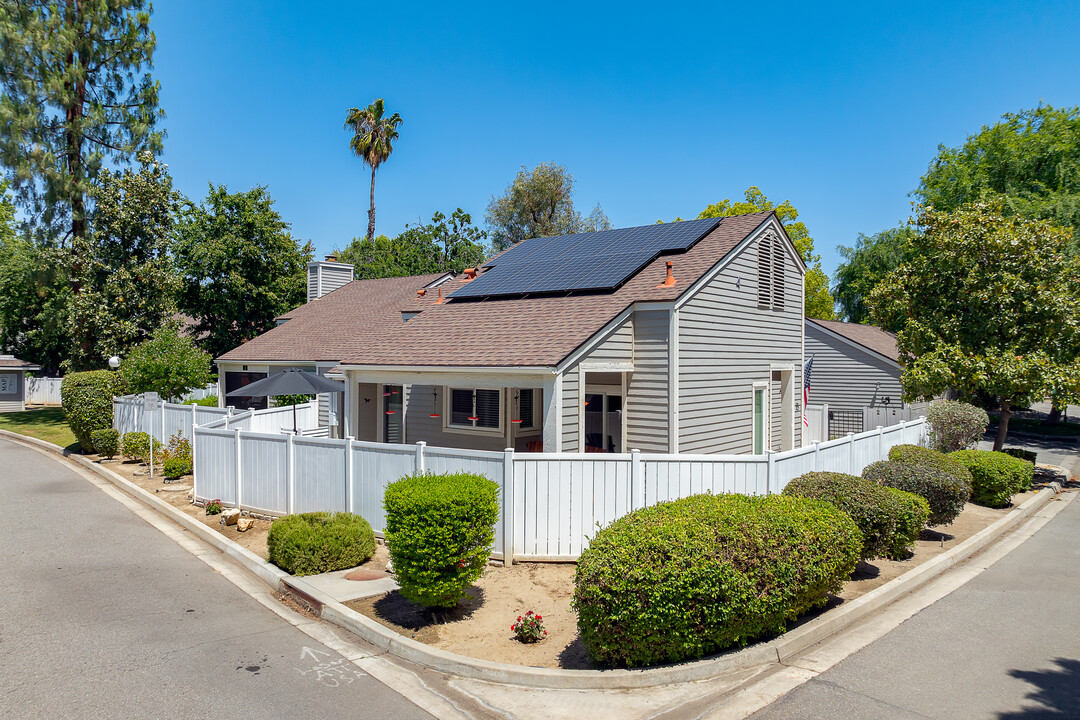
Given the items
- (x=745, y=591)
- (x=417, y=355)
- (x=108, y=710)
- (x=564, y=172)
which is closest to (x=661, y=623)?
(x=745, y=591)

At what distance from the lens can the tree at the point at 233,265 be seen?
31453mm

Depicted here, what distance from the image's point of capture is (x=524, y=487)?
9383 millimetres

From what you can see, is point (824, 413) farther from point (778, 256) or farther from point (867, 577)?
point (867, 577)

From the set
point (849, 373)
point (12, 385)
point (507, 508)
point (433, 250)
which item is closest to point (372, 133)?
point (433, 250)

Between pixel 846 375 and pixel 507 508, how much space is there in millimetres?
23220

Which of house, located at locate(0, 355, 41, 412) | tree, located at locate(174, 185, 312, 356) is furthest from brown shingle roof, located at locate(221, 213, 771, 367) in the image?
house, located at locate(0, 355, 41, 412)

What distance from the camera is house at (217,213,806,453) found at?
1262 cm

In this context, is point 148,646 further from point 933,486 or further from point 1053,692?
point 933,486

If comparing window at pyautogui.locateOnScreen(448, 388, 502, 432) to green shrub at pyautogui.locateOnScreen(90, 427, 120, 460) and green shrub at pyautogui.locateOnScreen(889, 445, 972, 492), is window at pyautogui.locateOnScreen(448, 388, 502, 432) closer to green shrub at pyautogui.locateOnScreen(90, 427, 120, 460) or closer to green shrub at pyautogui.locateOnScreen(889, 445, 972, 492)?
green shrub at pyautogui.locateOnScreen(889, 445, 972, 492)

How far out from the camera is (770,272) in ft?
53.8

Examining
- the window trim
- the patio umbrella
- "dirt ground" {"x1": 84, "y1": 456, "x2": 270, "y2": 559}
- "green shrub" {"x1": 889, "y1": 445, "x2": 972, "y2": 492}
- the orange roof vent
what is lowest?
"dirt ground" {"x1": 84, "y1": 456, "x2": 270, "y2": 559}

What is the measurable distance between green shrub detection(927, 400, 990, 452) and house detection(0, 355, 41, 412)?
44.6 metres

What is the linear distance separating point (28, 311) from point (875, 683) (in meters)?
50.2

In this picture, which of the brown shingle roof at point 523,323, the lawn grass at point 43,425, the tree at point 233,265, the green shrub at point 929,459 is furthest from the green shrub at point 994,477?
the tree at point 233,265
